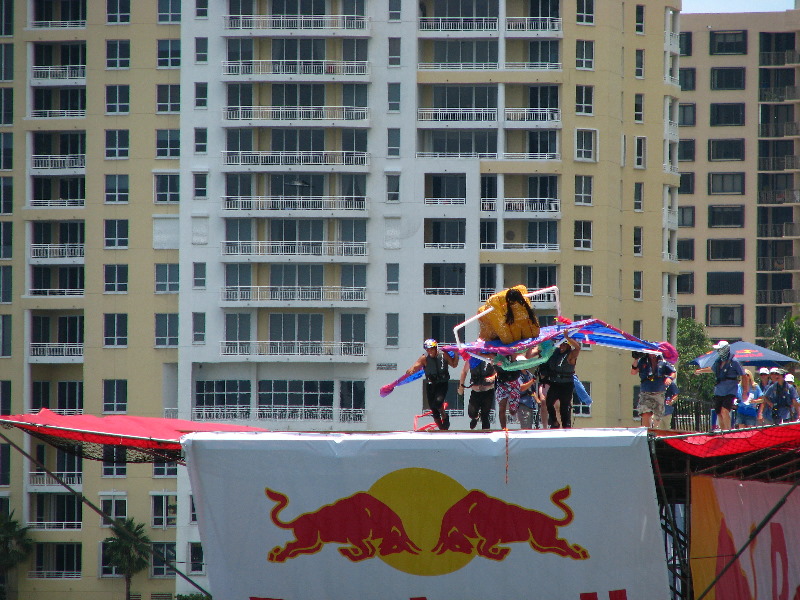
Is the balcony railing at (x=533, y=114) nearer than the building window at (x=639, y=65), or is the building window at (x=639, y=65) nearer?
the balcony railing at (x=533, y=114)

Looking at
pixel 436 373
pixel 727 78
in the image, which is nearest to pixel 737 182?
pixel 727 78

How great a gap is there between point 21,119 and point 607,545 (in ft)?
206

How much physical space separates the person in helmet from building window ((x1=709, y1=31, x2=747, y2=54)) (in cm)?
8546

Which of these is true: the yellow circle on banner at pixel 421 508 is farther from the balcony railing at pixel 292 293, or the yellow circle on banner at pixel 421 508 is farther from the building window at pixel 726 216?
the building window at pixel 726 216

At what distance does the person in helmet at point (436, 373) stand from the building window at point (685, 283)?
80.5 m

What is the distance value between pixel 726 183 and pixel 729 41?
12.1 metres

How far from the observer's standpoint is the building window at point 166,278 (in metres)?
74.6

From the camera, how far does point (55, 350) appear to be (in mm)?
75750

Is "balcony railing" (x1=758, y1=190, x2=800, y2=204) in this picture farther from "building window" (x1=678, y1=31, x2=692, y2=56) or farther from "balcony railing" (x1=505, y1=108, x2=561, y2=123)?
"balcony railing" (x1=505, y1=108, x2=561, y2=123)

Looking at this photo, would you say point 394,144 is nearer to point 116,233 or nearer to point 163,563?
point 116,233

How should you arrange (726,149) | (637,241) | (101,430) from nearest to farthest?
(101,430), (637,241), (726,149)

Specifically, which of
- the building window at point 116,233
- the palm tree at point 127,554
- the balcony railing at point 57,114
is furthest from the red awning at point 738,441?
the balcony railing at point 57,114

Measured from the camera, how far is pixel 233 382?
73.8 meters

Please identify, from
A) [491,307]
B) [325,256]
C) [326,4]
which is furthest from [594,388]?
[491,307]
